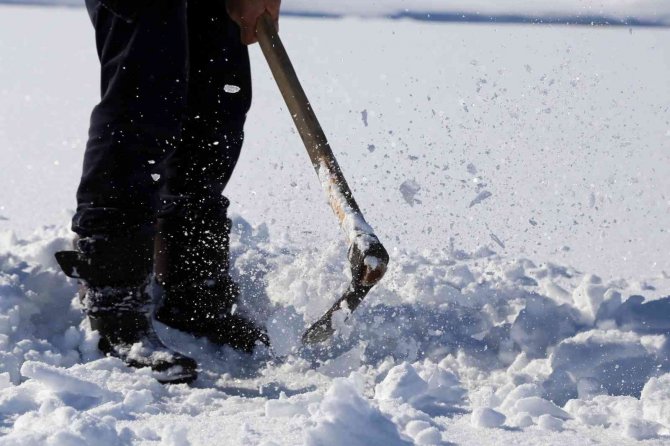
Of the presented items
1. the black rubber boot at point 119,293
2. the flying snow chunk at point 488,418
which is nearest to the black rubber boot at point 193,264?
the black rubber boot at point 119,293

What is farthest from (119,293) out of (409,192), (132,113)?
(409,192)

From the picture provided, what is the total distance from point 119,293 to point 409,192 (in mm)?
956

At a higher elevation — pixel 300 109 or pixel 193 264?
pixel 300 109

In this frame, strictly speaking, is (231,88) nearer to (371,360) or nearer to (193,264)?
(193,264)

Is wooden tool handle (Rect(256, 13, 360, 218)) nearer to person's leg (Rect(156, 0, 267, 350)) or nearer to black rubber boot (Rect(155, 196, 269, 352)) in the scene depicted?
person's leg (Rect(156, 0, 267, 350))

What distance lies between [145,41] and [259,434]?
897mm

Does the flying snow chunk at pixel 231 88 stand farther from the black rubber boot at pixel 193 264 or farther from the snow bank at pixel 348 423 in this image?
the snow bank at pixel 348 423

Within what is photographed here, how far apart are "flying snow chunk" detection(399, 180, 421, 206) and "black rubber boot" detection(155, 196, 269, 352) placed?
55 centimetres

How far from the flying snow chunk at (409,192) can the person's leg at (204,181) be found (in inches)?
20.8

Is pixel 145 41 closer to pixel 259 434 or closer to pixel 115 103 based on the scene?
pixel 115 103

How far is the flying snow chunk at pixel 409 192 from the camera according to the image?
267 centimetres

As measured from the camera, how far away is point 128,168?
1.99m

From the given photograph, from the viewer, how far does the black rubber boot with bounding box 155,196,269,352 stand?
7.73ft

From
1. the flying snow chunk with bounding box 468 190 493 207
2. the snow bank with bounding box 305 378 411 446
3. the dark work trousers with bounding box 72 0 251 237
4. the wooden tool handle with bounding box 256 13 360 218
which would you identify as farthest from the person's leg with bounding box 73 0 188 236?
the flying snow chunk with bounding box 468 190 493 207
